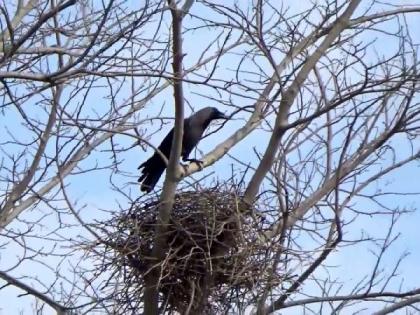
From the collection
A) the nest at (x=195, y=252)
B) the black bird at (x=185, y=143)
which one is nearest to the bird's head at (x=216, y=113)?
the black bird at (x=185, y=143)

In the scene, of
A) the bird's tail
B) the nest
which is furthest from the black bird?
the nest

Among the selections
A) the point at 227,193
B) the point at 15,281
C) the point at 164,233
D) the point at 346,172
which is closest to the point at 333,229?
the point at 346,172

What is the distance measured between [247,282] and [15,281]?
6.98ft

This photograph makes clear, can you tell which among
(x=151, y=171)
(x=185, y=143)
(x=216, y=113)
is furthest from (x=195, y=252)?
(x=216, y=113)

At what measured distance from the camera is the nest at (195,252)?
238 inches

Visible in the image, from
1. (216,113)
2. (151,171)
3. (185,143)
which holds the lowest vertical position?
(151,171)

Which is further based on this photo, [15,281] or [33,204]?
[33,204]

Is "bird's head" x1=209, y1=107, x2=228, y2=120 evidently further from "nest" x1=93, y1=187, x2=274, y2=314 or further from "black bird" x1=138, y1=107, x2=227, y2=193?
"nest" x1=93, y1=187, x2=274, y2=314

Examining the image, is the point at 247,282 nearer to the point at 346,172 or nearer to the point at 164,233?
the point at 164,233

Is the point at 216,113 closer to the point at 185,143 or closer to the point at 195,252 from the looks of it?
the point at 185,143

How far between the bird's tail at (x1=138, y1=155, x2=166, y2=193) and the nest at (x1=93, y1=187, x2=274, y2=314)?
794 mm

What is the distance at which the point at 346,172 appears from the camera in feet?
21.5

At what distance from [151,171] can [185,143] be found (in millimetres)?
599

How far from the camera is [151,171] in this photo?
7.47m
